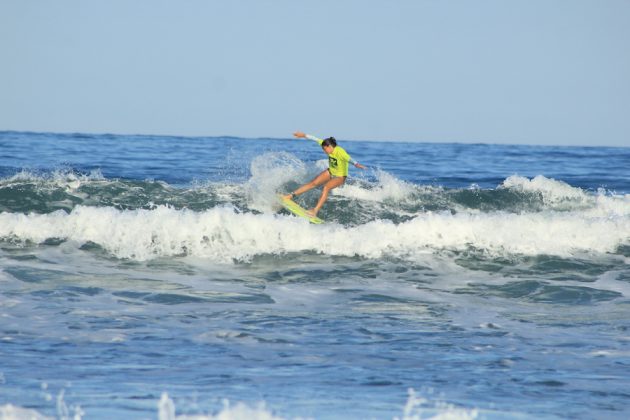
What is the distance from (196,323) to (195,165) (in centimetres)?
1784

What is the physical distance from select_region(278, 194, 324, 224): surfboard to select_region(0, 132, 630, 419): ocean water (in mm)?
212

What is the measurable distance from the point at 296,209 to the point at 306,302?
5721 millimetres

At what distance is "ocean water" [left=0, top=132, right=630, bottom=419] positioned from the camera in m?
5.62

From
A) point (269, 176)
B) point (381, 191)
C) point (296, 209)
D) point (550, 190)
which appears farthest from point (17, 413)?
point (550, 190)

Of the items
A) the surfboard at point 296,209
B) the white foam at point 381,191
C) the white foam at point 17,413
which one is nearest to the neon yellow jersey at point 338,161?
the surfboard at point 296,209

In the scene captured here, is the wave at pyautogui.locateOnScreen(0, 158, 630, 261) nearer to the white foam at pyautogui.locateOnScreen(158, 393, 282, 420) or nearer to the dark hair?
the dark hair

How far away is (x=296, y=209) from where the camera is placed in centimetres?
1493

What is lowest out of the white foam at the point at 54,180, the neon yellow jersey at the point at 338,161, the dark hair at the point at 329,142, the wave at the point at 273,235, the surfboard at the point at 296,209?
the wave at the point at 273,235

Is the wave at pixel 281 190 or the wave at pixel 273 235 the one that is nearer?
the wave at pixel 273 235

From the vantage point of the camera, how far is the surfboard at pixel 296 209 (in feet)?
47.9

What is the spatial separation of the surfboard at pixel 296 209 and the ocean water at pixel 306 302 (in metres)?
0.21

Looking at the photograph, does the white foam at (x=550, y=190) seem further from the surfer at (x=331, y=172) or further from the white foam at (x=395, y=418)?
the white foam at (x=395, y=418)

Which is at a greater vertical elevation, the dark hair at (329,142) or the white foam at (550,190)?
the dark hair at (329,142)

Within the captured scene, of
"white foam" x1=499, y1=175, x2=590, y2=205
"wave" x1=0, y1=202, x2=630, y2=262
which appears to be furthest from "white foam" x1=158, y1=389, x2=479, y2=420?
"white foam" x1=499, y1=175, x2=590, y2=205
